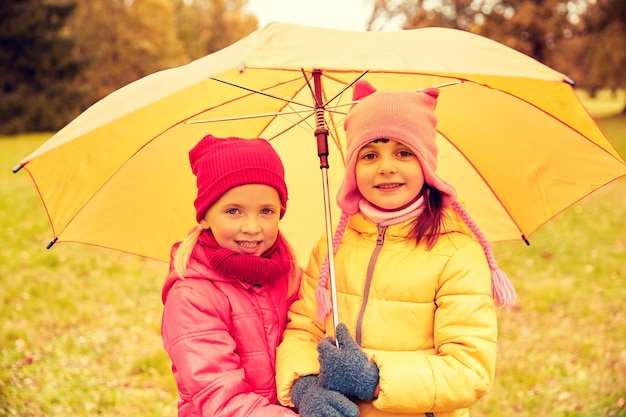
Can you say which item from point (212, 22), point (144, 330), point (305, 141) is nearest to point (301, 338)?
point (305, 141)

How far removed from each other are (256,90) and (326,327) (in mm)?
1003

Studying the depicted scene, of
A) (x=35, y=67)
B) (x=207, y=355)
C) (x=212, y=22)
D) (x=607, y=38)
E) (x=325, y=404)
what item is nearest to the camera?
(x=325, y=404)

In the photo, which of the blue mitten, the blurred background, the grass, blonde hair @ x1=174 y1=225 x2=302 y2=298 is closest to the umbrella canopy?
blonde hair @ x1=174 y1=225 x2=302 y2=298

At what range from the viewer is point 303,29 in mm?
1873

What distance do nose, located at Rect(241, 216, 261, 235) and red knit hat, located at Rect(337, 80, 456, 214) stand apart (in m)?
0.35

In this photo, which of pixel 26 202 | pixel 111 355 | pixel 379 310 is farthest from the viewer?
pixel 26 202

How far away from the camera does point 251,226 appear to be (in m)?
2.38

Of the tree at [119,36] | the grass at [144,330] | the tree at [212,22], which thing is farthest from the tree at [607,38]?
the tree at [212,22]

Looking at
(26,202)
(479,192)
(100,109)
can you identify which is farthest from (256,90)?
(26,202)

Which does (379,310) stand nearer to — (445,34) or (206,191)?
(206,191)

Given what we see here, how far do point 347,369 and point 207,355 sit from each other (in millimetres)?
490

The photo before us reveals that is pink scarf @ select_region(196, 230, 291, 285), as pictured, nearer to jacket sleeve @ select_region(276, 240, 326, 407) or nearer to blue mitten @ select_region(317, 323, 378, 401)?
jacket sleeve @ select_region(276, 240, 326, 407)

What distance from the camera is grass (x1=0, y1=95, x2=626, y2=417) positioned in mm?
4574

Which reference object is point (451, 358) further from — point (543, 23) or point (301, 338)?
point (543, 23)
